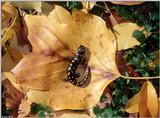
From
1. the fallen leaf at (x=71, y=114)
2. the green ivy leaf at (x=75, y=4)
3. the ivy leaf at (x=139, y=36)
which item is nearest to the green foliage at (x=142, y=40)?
the ivy leaf at (x=139, y=36)

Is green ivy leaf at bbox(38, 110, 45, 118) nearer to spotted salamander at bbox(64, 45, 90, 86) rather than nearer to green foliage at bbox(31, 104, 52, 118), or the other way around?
green foliage at bbox(31, 104, 52, 118)

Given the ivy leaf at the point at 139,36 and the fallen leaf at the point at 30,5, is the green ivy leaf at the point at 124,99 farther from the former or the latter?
the fallen leaf at the point at 30,5

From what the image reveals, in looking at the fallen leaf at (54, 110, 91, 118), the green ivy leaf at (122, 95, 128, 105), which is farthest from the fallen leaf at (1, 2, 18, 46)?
the green ivy leaf at (122, 95, 128, 105)

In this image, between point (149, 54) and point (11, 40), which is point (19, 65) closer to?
point (11, 40)

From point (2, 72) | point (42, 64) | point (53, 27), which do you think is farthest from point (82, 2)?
point (2, 72)

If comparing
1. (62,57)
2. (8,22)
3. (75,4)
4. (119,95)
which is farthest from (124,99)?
(8,22)

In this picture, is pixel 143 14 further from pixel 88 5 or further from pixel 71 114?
pixel 71 114
